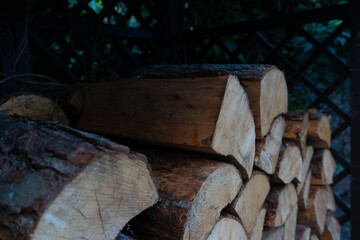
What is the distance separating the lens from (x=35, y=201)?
2.16 feet

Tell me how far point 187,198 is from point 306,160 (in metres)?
1.35

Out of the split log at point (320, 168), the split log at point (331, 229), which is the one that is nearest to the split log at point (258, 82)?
the split log at point (320, 168)

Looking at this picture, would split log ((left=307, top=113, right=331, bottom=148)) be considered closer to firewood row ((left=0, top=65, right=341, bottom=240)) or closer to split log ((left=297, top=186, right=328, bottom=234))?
firewood row ((left=0, top=65, right=341, bottom=240))

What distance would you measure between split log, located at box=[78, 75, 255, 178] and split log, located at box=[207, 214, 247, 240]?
0.68 feet

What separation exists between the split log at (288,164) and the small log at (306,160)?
13 cm

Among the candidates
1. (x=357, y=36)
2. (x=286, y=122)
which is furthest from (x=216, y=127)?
(x=357, y=36)

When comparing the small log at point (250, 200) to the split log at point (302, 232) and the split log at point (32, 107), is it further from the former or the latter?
the split log at point (32, 107)

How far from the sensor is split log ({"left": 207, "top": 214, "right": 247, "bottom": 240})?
1.13 meters

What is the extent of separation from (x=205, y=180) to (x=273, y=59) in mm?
1941

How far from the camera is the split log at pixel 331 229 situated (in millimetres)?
2275

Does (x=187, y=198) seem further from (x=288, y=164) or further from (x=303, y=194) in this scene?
(x=303, y=194)

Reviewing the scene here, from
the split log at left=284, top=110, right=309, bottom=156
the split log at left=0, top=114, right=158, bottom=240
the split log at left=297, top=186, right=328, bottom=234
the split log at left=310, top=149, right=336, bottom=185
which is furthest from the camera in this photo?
the split log at left=310, top=149, right=336, bottom=185

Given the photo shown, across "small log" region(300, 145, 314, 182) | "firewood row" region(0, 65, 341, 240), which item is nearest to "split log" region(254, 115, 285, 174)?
"firewood row" region(0, 65, 341, 240)

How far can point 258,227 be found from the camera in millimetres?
1480
